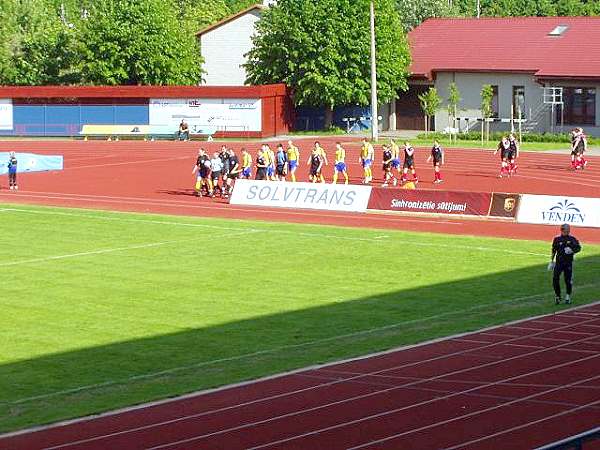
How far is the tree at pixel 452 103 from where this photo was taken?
240 feet

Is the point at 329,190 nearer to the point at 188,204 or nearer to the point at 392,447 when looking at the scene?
the point at 188,204

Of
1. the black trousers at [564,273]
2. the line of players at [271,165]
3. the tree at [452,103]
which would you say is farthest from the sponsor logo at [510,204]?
the tree at [452,103]

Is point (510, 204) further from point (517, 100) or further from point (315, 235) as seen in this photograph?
point (517, 100)

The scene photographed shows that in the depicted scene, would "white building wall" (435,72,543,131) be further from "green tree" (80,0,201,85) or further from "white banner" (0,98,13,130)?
"white banner" (0,98,13,130)

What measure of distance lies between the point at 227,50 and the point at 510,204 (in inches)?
2180

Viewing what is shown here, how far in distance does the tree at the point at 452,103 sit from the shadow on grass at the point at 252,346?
45.2 metres

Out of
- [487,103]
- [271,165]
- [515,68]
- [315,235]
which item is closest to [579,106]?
[515,68]

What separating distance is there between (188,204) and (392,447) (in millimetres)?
31112

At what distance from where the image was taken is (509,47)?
78.8 metres

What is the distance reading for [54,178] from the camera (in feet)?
183

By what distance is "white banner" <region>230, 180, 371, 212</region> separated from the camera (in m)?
42.2

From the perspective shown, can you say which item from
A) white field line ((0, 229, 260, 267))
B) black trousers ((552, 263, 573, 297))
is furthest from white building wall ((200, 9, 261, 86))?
black trousers ((552, 263, 573, 297))

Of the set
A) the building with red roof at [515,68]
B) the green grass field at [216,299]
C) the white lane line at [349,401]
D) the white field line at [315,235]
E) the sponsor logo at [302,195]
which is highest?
the building with red roof at [515,68]

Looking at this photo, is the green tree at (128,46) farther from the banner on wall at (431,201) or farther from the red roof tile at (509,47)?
the banner on wall at (431,201)
